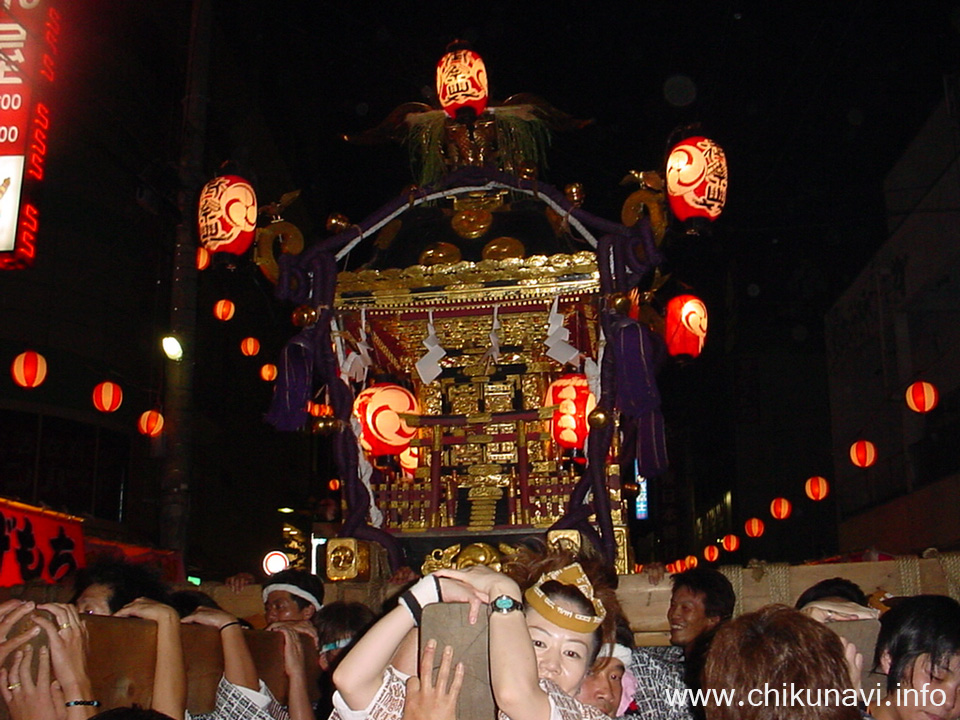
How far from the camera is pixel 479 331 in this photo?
24.5 ft

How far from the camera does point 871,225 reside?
16.4 meters

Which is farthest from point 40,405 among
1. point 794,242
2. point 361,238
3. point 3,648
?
point 794,242

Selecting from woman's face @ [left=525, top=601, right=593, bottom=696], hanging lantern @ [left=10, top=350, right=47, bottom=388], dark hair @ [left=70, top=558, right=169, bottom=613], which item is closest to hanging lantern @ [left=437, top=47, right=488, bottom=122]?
dark hair @ [left=70, top=558, right=169, bottom=613]

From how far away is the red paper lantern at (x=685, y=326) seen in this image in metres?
8.43

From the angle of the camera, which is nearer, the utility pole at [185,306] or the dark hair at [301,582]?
the dark hair at [301,582]

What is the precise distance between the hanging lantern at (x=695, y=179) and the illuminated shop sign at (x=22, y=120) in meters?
6.16

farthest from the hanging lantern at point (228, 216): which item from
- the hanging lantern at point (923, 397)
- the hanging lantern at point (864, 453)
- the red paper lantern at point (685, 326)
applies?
the hanging lantern at point (864, 453)

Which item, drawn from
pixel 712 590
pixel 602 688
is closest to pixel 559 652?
pixel 602 688

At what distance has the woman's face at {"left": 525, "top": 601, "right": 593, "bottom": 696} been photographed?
7.34 feet

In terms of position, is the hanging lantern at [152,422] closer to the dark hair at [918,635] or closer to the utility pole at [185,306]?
the utility pole at [185,306]

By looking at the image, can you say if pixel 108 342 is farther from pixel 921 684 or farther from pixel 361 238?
pixel 921 684

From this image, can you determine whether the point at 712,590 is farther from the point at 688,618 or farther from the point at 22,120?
the point at 22,120

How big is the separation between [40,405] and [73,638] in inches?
410

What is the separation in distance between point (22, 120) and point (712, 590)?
7.94 m
